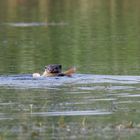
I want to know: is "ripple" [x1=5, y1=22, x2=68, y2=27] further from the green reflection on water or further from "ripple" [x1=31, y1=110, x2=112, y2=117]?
"ripple" [x1=31, y1=110, x2=112, y2=117]

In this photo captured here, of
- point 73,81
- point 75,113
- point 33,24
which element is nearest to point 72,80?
point 73,81

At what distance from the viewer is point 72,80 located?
1856 centimetres

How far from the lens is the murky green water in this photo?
43.3 ft

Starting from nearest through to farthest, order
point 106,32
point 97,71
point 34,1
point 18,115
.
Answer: point 18,115
point 97,71
point 106,32
point 34,1

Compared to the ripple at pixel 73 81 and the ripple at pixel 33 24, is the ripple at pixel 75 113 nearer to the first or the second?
the ripple at pixel 73 81

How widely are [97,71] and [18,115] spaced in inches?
227

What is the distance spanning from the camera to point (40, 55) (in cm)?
2400

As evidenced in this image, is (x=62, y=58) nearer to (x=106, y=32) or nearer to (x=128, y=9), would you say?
(x=106, y=32)

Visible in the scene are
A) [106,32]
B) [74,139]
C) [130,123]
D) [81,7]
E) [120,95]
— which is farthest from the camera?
[81,7]

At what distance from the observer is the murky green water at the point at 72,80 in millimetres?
13195

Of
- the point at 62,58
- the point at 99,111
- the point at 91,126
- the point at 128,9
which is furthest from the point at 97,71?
the point at 128,9

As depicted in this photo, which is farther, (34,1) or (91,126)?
(34,1)

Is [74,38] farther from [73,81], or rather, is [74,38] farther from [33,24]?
[73,81]

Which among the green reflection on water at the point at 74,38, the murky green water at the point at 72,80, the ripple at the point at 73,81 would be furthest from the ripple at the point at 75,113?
the green reflection on water at the point at 74,38
